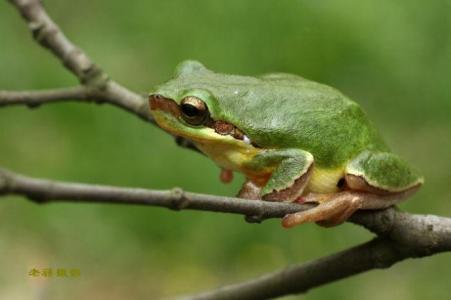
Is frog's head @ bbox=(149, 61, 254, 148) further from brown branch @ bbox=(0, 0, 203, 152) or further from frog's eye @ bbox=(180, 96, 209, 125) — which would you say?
brown branch @ bbox=(0, 0, 203, 152)

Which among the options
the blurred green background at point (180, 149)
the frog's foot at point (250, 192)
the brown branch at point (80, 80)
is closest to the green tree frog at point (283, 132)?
the frog's foot at point (250, 192)

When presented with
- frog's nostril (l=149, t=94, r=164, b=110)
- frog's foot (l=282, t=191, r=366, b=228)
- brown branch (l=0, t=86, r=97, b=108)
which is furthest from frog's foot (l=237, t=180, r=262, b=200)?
brown branch (l=0, t=86, r=97, b=108)

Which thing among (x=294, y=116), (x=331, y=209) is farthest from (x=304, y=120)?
(x=331, y=209)

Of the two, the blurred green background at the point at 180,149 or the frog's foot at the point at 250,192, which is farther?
the blurred green background at the point at 180,149

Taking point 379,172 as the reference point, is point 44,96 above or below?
above

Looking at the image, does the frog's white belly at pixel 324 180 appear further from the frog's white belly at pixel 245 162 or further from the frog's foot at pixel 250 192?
the frog's foot at pixel 250 192

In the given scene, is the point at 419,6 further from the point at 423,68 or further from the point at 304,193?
the point at 304,193

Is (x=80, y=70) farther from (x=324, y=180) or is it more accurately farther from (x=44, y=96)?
(x=324, y=180)

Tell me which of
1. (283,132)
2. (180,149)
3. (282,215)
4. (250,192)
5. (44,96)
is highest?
(180,149)
